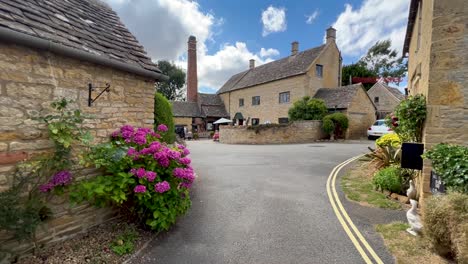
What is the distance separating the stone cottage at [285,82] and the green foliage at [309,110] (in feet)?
8.92

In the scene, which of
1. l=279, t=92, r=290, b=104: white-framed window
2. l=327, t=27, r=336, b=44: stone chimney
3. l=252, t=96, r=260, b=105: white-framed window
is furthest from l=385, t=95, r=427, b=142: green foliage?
l=252, t=96, r=260, b=105: white-framed window

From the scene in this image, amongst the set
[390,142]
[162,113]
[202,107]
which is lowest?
[390,142]

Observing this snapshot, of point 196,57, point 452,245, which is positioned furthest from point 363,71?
point 452,245

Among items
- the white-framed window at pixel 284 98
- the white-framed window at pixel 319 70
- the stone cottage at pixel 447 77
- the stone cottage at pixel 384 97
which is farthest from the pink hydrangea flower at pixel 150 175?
the stone cottage at pixel 384 97

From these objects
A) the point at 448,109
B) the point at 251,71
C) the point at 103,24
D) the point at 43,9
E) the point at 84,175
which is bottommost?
the point at 84,175

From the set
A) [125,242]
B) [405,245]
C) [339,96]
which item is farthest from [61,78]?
[339,96]

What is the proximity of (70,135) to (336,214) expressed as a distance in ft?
17.6

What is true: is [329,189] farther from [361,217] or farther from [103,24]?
[103,24]

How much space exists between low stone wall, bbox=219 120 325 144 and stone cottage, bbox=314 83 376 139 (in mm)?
3237

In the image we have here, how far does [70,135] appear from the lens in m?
3.49

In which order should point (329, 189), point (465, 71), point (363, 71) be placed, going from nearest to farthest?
point (465, 71) < point (329, 189) < point (363, 71)

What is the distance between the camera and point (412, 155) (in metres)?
4.98

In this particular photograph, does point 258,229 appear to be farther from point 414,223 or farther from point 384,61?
point 384,61

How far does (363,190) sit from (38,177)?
7.47 metres
